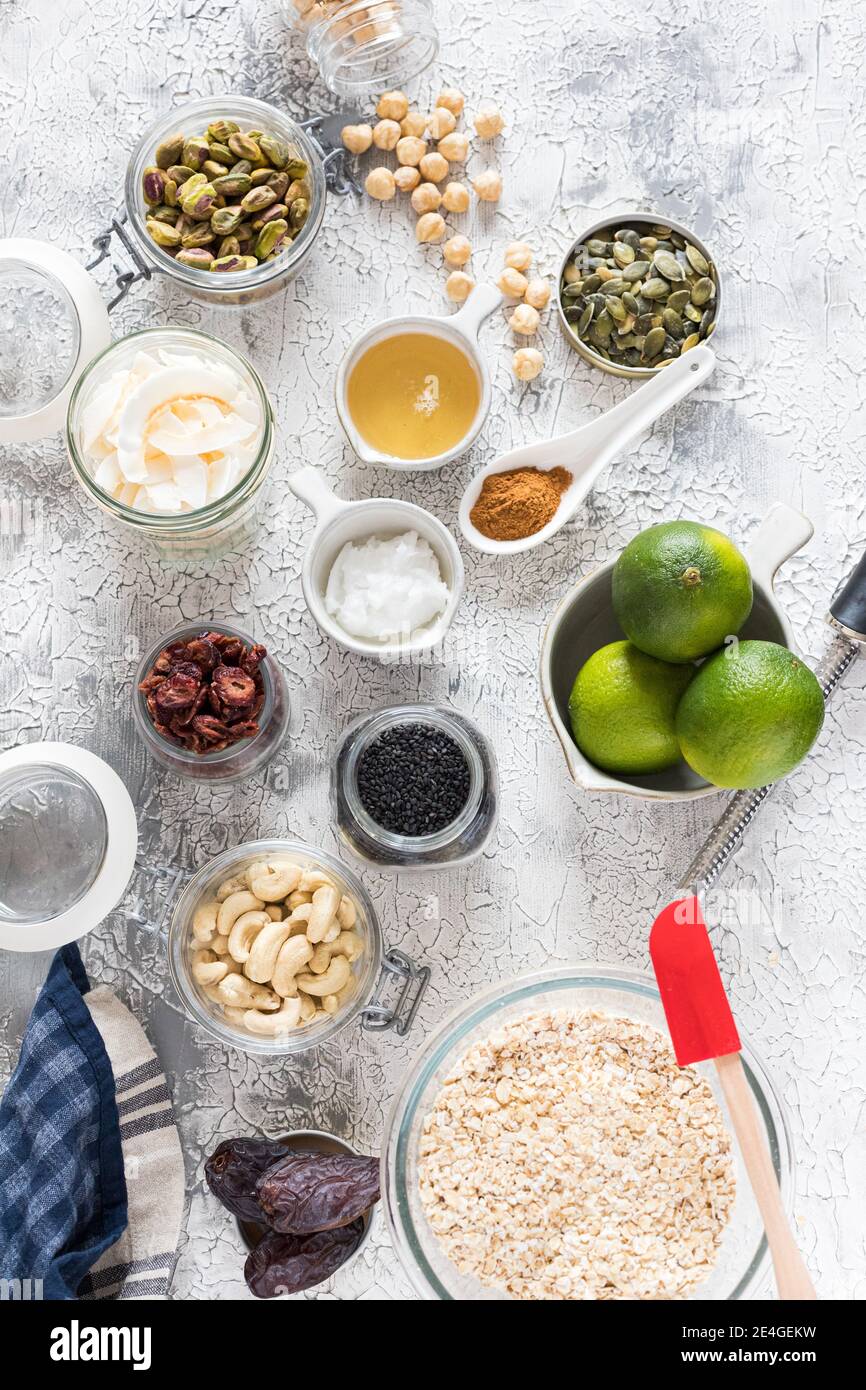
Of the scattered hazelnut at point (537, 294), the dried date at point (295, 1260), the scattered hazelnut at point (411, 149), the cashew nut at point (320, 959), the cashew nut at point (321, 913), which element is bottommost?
the dried date at point (295, 1260)

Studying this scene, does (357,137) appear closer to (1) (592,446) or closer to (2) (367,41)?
(2) (367,41)

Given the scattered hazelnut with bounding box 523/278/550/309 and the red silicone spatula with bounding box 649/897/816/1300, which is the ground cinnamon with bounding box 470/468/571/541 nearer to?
the scattered hazelnut with bounding box 523/278/550/309

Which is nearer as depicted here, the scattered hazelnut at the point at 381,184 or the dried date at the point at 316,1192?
the dried date at the point at 316,1192

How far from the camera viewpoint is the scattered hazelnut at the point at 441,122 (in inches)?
46.8

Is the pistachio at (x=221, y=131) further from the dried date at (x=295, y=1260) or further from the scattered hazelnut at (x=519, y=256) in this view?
the dried date at (x=295, y=1260)

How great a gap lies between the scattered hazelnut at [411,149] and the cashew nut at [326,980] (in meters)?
0.84

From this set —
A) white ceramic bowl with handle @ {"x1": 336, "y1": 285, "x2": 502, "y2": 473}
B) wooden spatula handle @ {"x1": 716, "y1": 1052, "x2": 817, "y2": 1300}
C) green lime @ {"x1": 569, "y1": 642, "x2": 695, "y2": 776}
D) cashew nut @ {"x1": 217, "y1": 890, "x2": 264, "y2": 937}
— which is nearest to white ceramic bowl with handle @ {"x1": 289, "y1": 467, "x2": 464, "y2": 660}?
white ceramic bowl with handle @ {"x1": 336, "y1": 285, "x2": 502, "y2": 473}

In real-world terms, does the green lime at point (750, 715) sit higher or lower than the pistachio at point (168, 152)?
lower

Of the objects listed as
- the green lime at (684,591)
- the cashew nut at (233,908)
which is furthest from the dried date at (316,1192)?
the green lime at (684,591)

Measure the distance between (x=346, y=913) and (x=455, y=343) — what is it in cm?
59

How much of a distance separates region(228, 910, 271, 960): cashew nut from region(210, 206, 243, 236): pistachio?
0.67 m

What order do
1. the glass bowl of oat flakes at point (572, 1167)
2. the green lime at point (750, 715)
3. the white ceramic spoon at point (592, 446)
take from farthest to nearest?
the white ceramic spoon at point (592, 446) → the glass bowl of oat flakes at point (572, 1167) → the green lime at point (750, 715)

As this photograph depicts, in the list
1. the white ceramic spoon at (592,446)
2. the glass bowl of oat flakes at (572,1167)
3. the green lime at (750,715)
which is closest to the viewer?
the green lime at (750,715)
